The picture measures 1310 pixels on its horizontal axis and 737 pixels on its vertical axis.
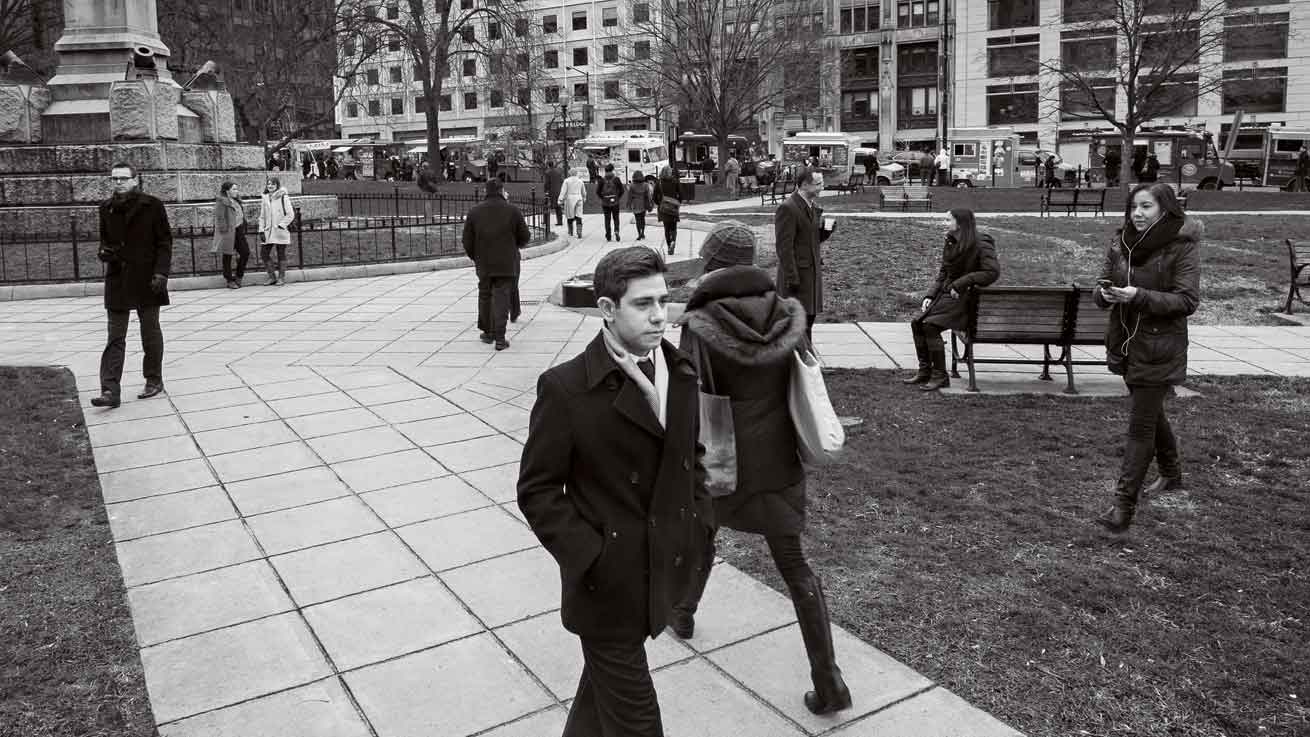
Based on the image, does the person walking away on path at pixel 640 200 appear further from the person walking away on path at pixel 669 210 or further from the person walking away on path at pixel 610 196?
the person walking away on path at pixel 669 210

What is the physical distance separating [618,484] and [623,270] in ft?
1.84

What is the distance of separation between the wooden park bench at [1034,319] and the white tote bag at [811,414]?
547 cm

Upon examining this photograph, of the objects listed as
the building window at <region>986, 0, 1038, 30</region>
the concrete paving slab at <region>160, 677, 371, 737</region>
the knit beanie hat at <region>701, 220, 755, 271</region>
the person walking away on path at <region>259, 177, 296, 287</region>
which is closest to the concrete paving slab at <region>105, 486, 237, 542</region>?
the concrete paving slab at <region>160, 677, 371, 737</region>

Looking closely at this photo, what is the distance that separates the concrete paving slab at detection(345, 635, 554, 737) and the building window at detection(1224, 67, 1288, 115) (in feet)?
194

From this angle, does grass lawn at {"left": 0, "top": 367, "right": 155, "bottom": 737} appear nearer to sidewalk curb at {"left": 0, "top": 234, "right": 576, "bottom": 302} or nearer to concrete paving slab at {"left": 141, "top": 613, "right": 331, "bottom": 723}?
concrete paving slab at {"left": 141, "top": 613, "right": 331, "bottom": 723}

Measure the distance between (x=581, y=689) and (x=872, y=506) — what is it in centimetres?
318

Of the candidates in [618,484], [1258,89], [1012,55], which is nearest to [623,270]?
[618,484]

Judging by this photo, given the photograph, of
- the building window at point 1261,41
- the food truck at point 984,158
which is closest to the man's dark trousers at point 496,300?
the food truck at point 984,158

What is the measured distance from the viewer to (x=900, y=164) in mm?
52750

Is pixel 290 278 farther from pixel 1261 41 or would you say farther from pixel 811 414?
pixel 1261 41

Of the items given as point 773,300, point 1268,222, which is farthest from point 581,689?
point 1268,222

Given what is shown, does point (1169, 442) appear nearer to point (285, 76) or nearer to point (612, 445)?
point (612, 445)

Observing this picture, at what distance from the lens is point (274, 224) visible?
52.8 feet

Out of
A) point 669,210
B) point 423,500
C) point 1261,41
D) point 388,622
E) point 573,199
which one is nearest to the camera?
point 388,622
